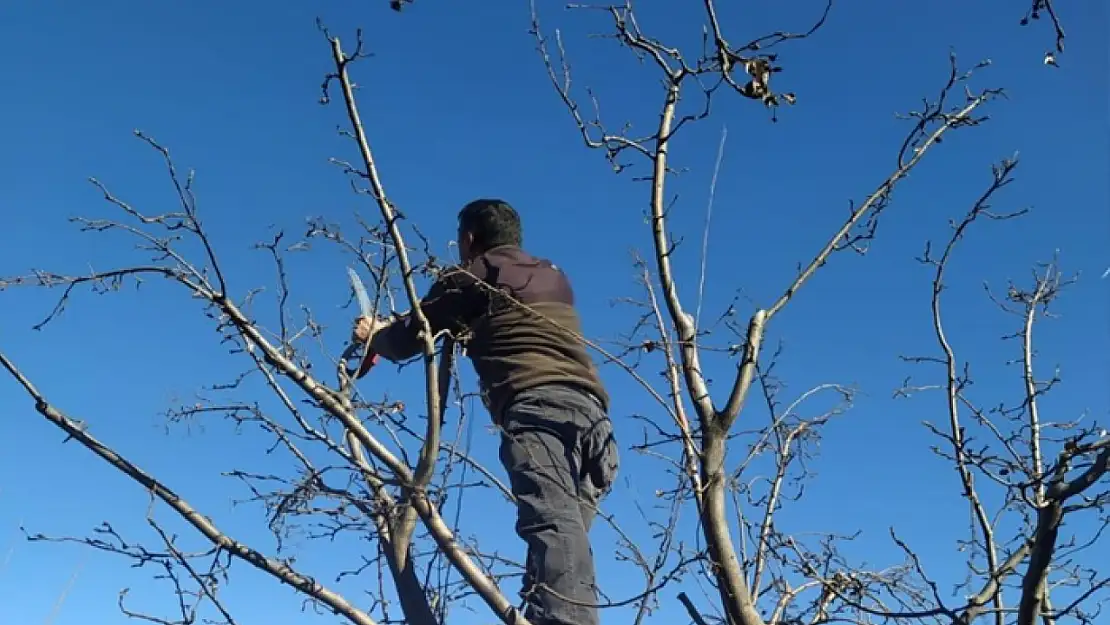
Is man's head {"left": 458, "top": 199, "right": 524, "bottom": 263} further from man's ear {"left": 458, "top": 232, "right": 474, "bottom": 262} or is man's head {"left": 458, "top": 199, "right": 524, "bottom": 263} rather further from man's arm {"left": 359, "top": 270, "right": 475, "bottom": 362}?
man's arm {"left": 359, "top": 270, "right": 475, "bottom": 362}

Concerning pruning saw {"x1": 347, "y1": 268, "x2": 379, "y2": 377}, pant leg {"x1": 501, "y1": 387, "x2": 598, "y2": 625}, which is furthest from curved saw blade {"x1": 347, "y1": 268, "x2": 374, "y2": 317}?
pant leg {"x1": 501, "y1": 387, "x2": 598, "y2": 625}

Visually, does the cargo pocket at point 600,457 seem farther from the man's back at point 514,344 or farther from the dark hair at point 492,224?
the dark hair at point 492,224

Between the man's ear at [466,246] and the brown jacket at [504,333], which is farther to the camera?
the man's ear at [466,246]

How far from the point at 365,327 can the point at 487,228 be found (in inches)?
23.2

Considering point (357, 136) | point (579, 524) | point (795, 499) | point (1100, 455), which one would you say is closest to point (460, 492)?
point (579, 524)

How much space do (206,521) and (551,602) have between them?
3.10ft

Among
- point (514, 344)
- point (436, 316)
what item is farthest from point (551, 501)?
point (436, 316)

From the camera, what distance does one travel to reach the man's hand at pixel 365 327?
3.47 m

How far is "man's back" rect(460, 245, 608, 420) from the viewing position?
3.45 meters

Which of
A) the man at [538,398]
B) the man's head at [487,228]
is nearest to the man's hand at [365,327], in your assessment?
the man at [538,398]

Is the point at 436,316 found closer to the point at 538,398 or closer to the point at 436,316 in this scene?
the point at 436,316

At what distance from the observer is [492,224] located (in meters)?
3.91

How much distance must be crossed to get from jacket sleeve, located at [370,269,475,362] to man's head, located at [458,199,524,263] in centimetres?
44

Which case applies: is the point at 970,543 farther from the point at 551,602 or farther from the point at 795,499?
the point at 551,602
